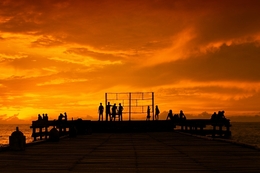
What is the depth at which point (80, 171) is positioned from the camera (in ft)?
41.6

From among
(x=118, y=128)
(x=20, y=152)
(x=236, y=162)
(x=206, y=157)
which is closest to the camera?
(x=236, y=162)

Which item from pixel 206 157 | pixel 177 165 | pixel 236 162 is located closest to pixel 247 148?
pixel 206 157

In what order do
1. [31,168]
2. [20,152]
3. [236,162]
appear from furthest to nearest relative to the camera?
[20,152] → [236,162] → [31,168]

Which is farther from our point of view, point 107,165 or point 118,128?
point 118,128

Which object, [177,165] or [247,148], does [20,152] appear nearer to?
[177,165]

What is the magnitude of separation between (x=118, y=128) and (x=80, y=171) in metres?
41.4

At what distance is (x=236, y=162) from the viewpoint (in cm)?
1491

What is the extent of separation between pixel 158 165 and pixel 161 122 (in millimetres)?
40828

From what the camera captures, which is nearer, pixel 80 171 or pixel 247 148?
pixel 80 171

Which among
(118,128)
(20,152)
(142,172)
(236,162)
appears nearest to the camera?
(142,172)

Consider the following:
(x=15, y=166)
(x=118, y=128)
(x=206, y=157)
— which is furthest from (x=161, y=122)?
(x=15, y=166)

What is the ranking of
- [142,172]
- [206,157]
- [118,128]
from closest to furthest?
1. [142,172]
2. [206,157]
3. [118,128]

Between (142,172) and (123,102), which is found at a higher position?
(123,102)

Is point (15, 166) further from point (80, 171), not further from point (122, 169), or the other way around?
point (122, 169)
